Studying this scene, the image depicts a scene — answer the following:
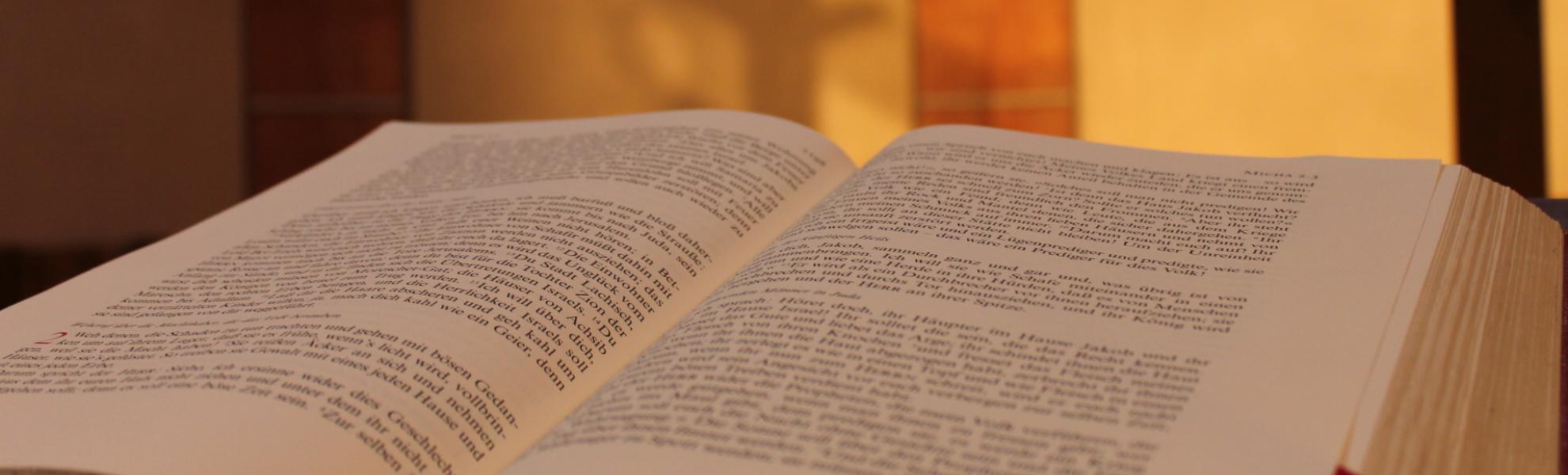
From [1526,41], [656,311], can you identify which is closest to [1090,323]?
[656,311]

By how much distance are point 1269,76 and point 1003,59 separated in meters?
0.46

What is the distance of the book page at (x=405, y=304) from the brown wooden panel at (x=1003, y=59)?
5.24 feet

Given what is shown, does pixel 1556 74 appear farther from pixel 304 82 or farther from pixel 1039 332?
pixel 304 82

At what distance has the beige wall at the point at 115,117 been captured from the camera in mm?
1937

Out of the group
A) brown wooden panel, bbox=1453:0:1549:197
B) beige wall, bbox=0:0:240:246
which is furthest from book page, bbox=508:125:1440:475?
beige wall, bbox=0:0:240:246

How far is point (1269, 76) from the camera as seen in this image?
84.1 inches

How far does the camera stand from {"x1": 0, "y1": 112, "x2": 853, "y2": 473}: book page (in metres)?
0.39

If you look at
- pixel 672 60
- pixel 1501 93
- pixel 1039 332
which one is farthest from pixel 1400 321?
pixel 672 60

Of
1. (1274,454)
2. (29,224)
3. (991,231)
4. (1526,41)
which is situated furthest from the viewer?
(29,224)

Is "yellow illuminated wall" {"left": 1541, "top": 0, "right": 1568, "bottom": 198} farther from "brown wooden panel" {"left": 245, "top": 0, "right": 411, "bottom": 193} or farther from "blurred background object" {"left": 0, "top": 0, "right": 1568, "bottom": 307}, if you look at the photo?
"brown wooden panel" {"left": 245, "top": 0, "right": 411, "bottom": 193}

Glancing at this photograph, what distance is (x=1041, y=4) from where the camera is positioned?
7.29ft

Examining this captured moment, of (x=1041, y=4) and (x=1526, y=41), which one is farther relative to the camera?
(x=1041, y=4)

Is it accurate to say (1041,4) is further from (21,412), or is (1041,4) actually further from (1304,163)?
(21,412)

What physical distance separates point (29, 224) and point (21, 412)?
70.9 inches
